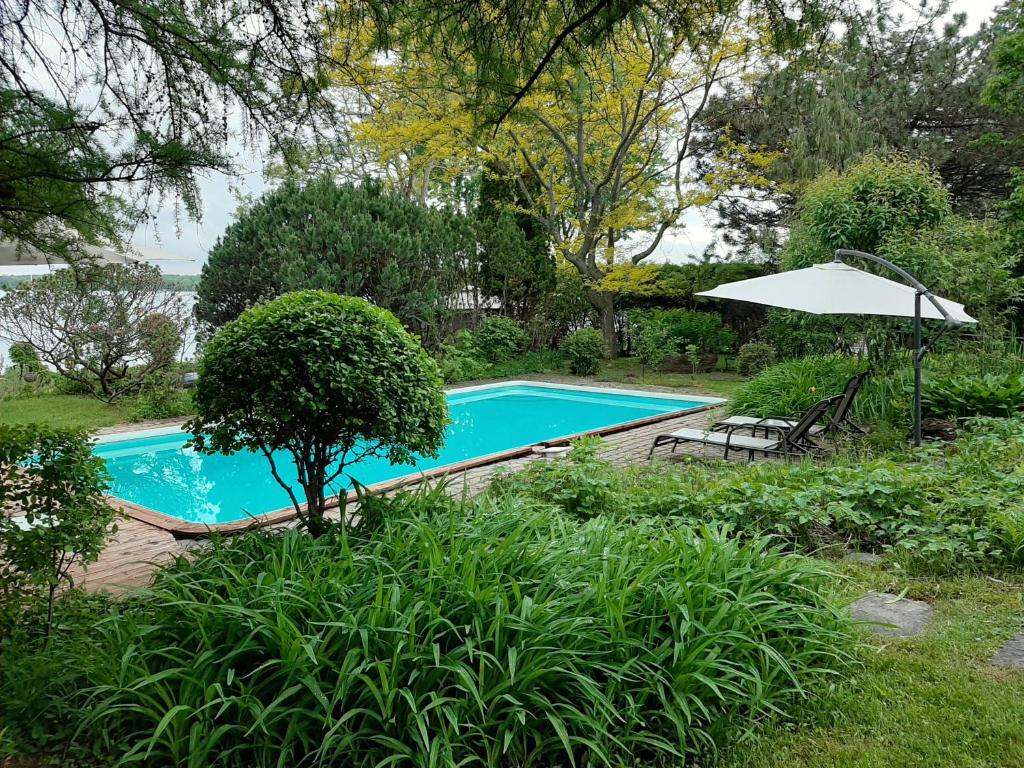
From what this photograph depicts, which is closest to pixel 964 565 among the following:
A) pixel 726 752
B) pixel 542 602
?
pixel 726 752

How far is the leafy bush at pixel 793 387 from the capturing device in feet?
26.4

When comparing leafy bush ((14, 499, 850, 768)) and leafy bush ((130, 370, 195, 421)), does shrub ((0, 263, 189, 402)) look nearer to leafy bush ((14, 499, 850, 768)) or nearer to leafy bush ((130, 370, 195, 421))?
leafy bush ((130, 370, 195, 421))

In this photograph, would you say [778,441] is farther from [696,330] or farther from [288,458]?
[696,330]

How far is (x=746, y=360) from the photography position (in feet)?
43.0

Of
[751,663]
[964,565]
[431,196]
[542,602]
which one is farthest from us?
[431,196]

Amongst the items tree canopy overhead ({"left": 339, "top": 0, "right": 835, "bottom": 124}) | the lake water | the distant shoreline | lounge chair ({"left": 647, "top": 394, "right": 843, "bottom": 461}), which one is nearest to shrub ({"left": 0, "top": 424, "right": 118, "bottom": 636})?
tree canopy overhead ({"left": 339, "top": 0, "right": 835, "bottom": 124})

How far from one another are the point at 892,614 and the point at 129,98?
378 centimetres

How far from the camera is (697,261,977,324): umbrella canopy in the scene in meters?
6.47

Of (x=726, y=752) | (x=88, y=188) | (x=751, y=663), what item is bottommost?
(x=726, y=752)

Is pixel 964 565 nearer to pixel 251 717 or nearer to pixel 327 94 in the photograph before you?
pixel 251 717

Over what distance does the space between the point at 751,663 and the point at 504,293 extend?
1282 cm

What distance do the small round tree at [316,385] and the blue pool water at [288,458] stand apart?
97 centimetres

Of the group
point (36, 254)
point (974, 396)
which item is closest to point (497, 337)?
point (974, 396)

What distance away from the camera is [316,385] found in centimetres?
326
